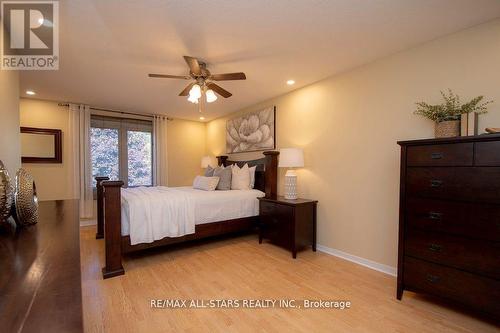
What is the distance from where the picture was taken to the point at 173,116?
5.25 meters

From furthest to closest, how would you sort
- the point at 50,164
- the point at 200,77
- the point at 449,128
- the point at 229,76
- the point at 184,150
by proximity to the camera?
1. the point at 184,150
2. the point at 50,164
3. the point at 200,77
4. the point at 229,76
5. the point at 449,128

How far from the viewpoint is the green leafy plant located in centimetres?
184

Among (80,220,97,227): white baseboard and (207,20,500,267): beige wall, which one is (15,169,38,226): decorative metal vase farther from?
(80,220,97,227): white baseboard

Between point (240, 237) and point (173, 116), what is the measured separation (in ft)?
10.6

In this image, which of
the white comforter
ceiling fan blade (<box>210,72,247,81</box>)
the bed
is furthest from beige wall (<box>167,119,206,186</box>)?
ceiling fan blade (<box>210,72,247,81</box>)

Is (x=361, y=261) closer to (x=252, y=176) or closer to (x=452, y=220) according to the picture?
(x=452, y=220)

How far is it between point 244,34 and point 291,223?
2.15 meters

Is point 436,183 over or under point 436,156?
under

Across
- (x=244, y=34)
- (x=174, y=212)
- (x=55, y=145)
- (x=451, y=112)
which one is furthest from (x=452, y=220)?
(x=55, y=145)

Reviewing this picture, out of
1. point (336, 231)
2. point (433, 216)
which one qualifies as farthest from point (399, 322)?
point (336, 231)

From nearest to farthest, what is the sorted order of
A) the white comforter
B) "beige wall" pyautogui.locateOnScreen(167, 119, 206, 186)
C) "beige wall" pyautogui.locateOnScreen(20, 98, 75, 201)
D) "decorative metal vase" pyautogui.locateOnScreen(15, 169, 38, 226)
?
"decorative metal vase" pyautogui.locateOnScreen(15, 169, 38, 226)
the white comforter
"beige wall" pyautogui.locateOnScreen(20, 98, 75, 201)
"beige wall" pyautogui.locateOnScreen(167, 119, 206, 186)

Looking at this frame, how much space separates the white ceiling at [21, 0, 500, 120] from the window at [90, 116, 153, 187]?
1498 mm

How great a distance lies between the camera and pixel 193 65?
2.19 metres

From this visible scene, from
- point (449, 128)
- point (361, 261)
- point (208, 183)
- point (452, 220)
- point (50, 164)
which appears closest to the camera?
point (452, 220)
